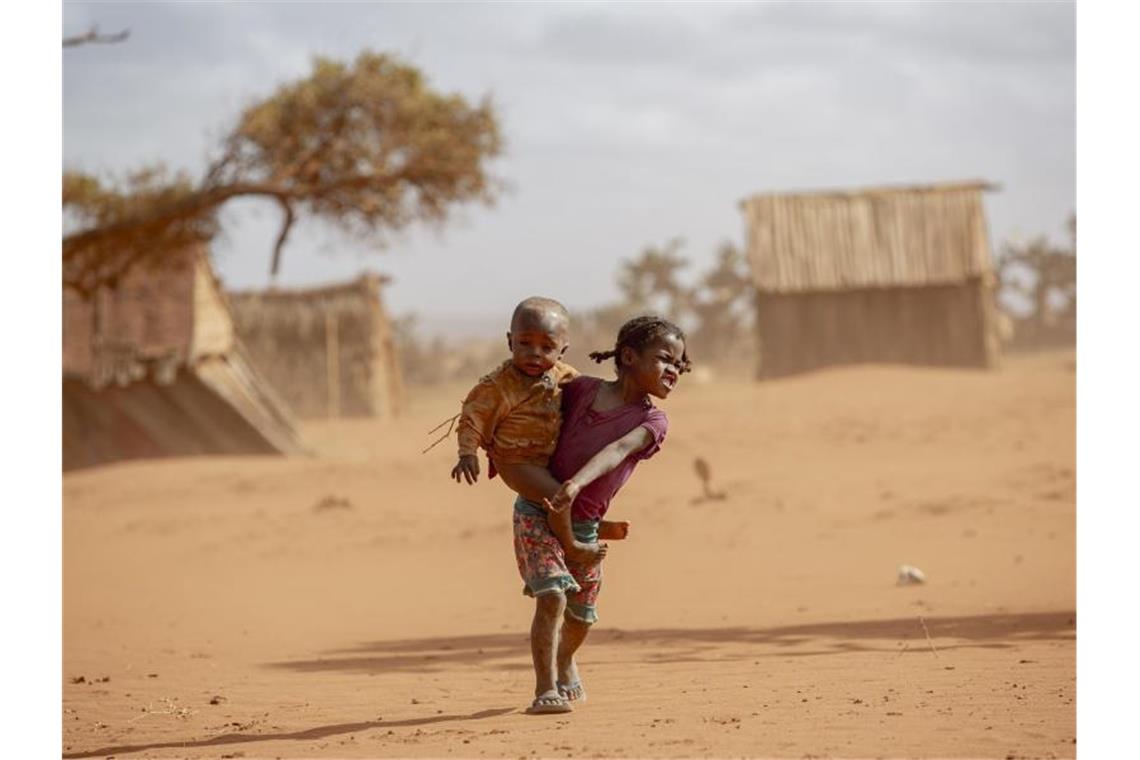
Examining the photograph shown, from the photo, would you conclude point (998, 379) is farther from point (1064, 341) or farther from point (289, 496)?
point (1064, 341)

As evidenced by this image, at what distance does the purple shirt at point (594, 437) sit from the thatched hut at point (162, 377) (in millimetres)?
13472

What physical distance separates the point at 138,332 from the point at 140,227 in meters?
5.52

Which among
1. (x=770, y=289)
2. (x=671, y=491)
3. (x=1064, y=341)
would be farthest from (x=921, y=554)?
(x=1064, y=341)

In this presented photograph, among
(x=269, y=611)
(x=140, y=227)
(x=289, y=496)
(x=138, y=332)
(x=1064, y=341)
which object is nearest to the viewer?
(x=269, y=611)

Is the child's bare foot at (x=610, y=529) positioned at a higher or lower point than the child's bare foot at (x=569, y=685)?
higher

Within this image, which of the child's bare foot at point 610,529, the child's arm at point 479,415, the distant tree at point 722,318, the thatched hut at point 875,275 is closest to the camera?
the child's arm at point 479,415

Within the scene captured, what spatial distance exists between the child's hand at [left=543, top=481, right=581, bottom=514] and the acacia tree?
8.76 meters

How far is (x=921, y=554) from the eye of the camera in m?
Answer: 12.8

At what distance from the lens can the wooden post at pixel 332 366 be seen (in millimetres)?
29609

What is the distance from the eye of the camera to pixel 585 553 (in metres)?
6.16

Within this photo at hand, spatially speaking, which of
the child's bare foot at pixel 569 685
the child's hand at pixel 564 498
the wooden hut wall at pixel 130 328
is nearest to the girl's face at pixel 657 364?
the child's hand at pixel 564 498

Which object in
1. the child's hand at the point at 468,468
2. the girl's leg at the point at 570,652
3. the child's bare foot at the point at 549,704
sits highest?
the child's hand at the point at 468,468

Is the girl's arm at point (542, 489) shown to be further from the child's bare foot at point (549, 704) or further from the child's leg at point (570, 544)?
the child's bare foot at point (549, 704)

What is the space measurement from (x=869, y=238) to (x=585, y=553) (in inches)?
932
